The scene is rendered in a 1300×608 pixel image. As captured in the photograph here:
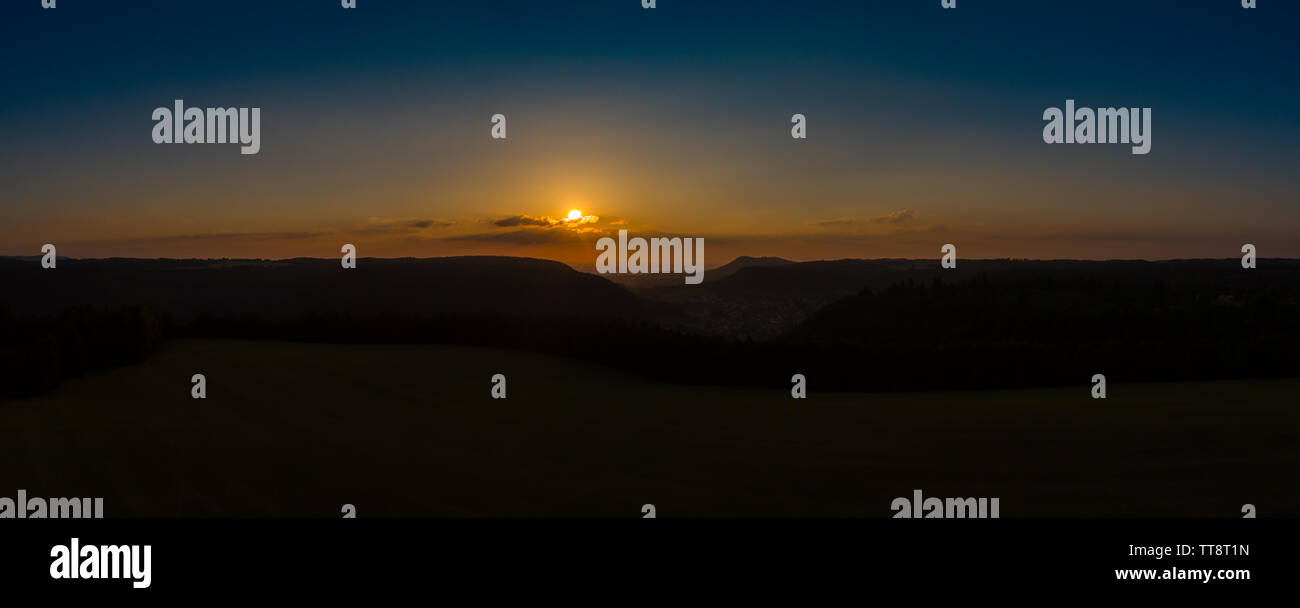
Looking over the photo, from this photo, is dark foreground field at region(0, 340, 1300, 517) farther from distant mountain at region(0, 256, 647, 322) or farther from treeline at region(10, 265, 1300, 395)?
distant mountain at region(0, 256, 647, 322)

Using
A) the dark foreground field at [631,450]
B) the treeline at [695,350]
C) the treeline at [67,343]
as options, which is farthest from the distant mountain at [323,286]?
the dark foreground field at [631,450]

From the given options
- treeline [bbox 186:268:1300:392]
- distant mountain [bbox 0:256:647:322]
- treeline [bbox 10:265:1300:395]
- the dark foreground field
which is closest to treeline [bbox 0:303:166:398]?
treeline [bbox 10:265:1300:395]

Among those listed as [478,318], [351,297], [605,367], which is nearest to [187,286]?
[351,297]

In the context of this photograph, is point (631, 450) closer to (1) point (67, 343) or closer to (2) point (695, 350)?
(2) point (695, 350)

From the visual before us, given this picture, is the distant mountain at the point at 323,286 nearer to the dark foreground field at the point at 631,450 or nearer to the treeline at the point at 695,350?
the treeline at the point at 695,350

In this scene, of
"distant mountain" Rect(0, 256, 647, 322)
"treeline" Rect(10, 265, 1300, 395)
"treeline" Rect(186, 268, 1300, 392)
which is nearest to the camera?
"treeline" Rect(10, 265, 1300, 395)

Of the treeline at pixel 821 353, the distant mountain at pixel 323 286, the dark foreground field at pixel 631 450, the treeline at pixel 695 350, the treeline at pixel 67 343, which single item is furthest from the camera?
the distant mountain at pixel 323 286
